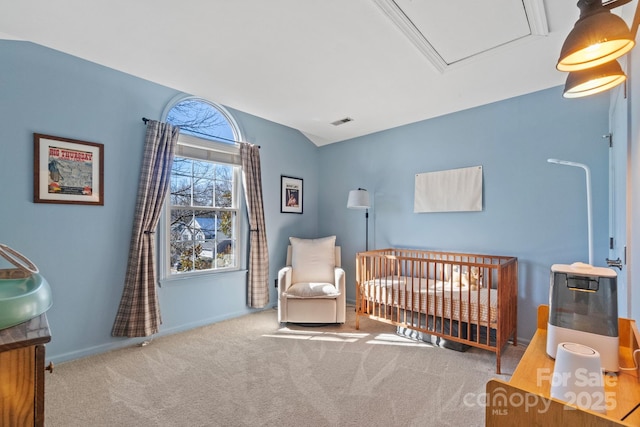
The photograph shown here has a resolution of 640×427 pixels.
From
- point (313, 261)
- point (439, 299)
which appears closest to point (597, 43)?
point (439, 299)

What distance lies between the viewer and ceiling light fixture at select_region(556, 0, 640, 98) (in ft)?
2.85

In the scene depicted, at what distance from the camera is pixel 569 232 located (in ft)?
8.21

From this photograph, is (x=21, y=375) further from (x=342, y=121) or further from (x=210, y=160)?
(x=342, y=121)

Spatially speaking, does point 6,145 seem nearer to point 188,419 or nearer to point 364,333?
point 188,419

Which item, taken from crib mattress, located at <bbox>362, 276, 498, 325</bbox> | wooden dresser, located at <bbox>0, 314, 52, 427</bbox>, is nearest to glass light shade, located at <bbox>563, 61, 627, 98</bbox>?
crib mattress, located at <bbox>362, 276, 498, 325</bbox>

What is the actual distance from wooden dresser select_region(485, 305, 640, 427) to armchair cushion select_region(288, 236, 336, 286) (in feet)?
8.71

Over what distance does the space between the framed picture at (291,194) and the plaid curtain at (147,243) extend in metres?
1.52

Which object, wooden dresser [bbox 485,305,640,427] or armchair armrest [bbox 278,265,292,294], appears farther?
armchair armrest [bbox 278,265,292,294]

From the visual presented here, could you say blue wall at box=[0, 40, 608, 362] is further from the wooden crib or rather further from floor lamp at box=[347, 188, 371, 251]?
floor lamp at box=[347, 188, 371, 251]

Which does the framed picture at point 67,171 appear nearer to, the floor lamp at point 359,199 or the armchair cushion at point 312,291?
the armchair cushion at point 312,291

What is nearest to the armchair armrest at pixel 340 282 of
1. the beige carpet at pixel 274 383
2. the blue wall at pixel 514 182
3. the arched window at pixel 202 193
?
the beige carpet at pixel 274 383

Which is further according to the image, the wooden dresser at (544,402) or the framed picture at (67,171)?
the framed picture at (67,171)

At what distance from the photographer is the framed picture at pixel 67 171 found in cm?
222

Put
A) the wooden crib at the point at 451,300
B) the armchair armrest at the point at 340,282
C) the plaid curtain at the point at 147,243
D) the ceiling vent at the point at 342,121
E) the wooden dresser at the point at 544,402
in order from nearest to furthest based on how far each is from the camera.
Result: the wooden dresser at the point at 544,402, the wooden crib at the point at 451,300, the plaid curtain at the point at 147,243, the armchair armrest at the point at 340,282, the ceiling vent at the point at 342,121
